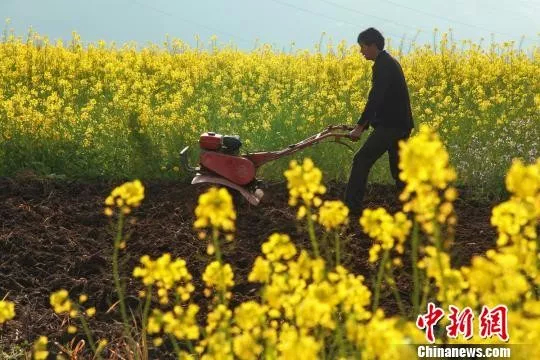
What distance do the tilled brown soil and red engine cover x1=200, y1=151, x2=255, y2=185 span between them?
1.25 ft

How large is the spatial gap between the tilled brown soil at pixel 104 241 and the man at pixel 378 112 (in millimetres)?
625

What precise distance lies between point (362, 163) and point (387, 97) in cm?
60

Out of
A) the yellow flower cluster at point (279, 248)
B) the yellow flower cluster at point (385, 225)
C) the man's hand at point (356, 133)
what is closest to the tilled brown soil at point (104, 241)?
the man's hand at point (356, 133)

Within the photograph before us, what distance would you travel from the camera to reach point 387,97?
7379mm

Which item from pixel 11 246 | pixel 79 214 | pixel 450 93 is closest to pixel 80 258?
pixel 11 246

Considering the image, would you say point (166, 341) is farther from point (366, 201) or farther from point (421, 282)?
point (366, 201)

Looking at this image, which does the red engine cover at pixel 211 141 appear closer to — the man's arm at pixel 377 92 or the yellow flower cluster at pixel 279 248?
the man's arm at pixel 377 92

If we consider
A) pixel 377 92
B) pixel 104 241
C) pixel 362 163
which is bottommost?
pixel 104 241

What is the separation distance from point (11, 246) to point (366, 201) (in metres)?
3.27

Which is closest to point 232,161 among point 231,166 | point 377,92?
point 231,166

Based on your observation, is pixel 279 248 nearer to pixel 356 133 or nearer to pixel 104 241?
pixel 104 241

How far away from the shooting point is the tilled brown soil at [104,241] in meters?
5.39

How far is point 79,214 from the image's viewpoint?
7.43 meters

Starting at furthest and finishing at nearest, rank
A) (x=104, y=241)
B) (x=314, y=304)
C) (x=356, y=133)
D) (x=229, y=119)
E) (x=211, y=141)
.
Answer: (x=229, y=119), (x=211, y=141), (x=356, y=133), (x=104, y=241), (x=314, y=304)
